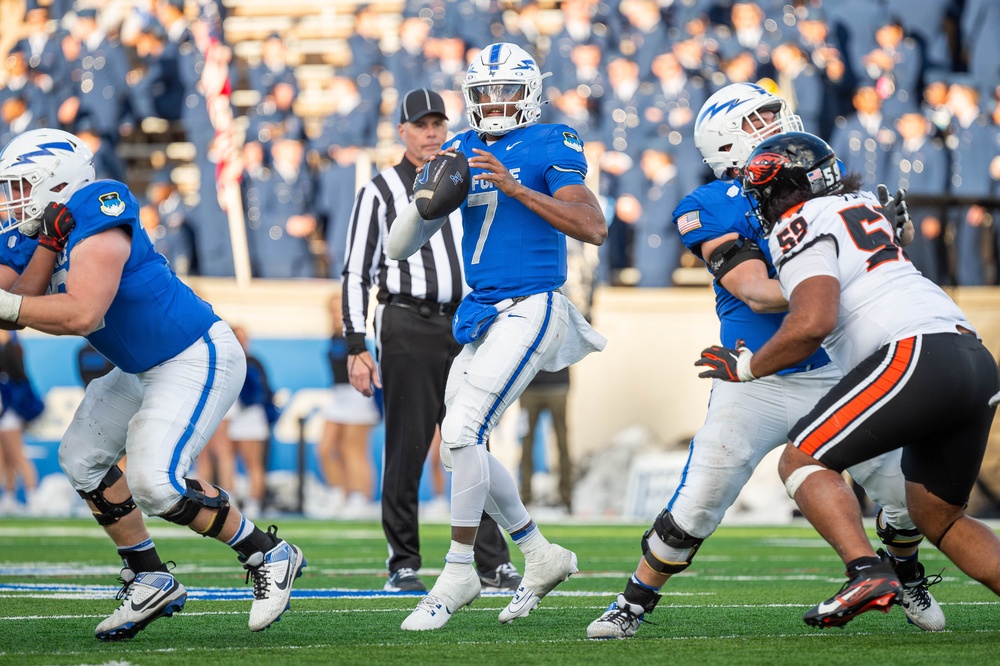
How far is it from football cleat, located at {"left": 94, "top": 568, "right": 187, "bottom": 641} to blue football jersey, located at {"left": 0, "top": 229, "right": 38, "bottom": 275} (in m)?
0.97

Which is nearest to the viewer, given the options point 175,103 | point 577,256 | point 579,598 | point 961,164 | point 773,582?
point 579,598

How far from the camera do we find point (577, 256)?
33.3ft

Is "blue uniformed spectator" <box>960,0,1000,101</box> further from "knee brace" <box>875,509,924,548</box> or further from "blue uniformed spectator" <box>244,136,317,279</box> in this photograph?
"knee brace" <box>875,509,924,548</box>

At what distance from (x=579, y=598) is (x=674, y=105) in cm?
766

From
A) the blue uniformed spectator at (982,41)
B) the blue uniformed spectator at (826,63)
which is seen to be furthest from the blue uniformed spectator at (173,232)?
the blue uniformed spectator at (982,41)

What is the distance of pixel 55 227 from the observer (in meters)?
3.62

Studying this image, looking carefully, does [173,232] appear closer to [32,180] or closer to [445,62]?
[445,62]

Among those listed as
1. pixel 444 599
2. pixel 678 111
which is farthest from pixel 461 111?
pixel 444 599

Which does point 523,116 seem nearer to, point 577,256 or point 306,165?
point 577,256

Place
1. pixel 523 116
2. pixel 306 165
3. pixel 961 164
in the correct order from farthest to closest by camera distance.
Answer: pixel 306 165 → pixel 961 164 → pixel 523 116

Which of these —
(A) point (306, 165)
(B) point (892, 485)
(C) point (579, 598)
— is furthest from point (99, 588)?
(A) point (306, 165)

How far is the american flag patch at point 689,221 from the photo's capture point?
12.6 feet

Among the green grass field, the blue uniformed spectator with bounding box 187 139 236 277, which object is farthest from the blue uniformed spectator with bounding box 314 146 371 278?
the green grass field

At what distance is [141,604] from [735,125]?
2212 mm
